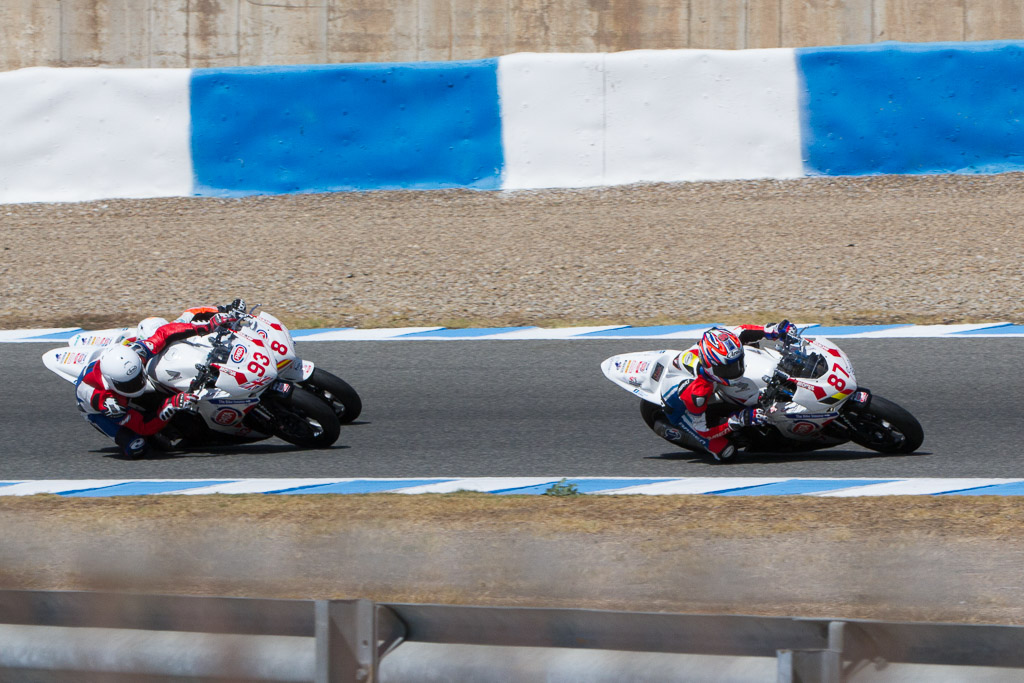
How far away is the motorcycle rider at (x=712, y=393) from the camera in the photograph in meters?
7.98

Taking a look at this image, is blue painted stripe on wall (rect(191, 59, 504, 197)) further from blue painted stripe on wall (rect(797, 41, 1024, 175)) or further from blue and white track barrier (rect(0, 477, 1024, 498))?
blue and white track barrier (rect(0, 477, 1024, 498))

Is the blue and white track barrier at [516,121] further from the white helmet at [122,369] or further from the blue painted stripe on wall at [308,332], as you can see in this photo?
the white helmet at [122,369]

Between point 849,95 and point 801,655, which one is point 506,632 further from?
point 849,95

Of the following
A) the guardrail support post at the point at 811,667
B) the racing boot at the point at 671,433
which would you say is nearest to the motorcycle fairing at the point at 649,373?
the racing boot at the point at 671,433

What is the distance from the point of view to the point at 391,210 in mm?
15195

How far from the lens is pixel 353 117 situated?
49.7 ft

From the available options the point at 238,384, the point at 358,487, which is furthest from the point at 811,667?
the point at 238,384

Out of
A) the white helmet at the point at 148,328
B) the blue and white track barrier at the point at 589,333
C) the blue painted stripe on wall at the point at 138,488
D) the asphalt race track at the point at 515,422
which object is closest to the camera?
the blue painted stripe on wall at the point at 138,488

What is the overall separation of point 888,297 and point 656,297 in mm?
2177

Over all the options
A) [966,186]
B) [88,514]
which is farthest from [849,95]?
[88,514]

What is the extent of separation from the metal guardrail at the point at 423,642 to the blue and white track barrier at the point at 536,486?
4.21 metres

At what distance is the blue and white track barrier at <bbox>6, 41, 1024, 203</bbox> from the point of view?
14.6 metres

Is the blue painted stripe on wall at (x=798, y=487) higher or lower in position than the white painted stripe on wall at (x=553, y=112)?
lower

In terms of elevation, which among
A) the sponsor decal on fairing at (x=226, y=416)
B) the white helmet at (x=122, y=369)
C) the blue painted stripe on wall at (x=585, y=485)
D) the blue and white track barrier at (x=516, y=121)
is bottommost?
the blue painted stripe on wall at (x=585, y=485)
